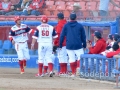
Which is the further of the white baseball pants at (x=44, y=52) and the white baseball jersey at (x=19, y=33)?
the white baseball jersey at (x=19, y=33)

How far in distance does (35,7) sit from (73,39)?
709 cm

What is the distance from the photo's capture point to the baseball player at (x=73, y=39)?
1405 cm

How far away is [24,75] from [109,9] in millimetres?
4934

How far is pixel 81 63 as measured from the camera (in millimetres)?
13555

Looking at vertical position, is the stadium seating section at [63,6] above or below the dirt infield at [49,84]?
above

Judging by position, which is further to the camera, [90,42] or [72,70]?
[90,42]

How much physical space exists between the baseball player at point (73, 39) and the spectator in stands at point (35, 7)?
624cm

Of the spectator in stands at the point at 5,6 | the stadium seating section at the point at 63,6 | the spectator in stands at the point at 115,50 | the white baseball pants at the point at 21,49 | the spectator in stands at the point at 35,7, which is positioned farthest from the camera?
the spectator in stands at the point at 5,6

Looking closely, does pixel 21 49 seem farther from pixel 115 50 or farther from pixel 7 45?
pixel 115 50

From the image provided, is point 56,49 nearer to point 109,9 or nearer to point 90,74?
point 90,74

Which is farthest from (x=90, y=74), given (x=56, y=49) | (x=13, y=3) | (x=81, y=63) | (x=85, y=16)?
(x=13, y=3)

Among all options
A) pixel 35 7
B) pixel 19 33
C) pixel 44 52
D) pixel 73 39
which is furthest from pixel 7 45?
pixel 73 39

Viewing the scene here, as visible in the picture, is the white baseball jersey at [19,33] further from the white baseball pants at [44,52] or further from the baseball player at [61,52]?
the white baseball pants at [44,52]

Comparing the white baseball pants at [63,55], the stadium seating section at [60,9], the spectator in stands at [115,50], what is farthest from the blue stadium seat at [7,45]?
the spectator in stands at [115,50]
